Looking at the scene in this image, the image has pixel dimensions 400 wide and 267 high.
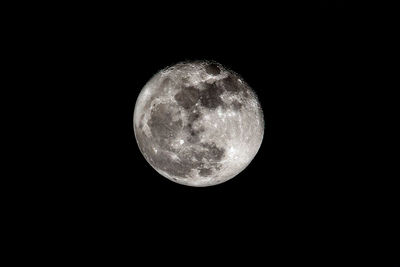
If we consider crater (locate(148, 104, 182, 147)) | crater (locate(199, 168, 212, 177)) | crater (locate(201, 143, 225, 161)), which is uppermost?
crater (locate(148, 104, 182, 147))

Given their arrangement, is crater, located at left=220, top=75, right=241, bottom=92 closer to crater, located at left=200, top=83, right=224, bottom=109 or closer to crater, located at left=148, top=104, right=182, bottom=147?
crater, located at left=200, top=83, right=224, bottom=109

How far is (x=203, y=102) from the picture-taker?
10.2ft

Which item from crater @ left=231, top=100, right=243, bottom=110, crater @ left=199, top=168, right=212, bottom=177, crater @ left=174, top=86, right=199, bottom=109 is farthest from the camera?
crater @ left=199, top=168, right=212, bottom=177

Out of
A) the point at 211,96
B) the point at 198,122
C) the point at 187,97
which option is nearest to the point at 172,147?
the point at 198,122

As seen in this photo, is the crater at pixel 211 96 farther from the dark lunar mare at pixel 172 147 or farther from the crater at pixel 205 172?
the crater at pixel 205 172

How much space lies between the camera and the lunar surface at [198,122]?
310cm

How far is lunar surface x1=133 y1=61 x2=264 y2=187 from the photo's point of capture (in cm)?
310

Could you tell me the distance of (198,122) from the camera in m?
3.07

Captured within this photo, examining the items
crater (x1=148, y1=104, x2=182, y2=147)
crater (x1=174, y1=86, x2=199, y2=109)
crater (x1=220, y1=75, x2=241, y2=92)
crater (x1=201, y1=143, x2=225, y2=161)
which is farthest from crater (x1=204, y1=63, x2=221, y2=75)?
crater (x1=201, y1=143, x2=225, y2=161)

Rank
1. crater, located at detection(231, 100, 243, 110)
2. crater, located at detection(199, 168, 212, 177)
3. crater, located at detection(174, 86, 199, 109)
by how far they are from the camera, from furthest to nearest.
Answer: crater, located at detection(199, 168, 212, 177), crater, located at detection(231, 100, 243, 110), crater, located at detection(174, 86, 199, 109)

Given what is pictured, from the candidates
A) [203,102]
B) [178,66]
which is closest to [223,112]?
[203,102]

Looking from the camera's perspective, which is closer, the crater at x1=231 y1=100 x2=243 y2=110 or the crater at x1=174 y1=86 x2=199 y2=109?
the crater at x1=174 y1=86 x2=199 y2=109

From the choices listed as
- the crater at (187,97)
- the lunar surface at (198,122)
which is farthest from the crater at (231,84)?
the crater at (187,97)

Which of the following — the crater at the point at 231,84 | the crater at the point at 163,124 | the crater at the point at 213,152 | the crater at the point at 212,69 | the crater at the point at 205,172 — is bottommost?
the crater at the point at 205,172
